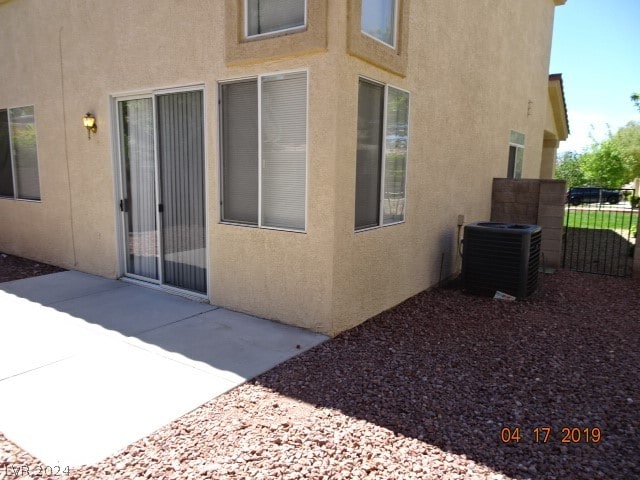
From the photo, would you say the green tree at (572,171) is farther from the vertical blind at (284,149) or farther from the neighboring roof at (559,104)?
the vertical blind at (284,149)

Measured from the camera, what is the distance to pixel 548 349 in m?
4.67

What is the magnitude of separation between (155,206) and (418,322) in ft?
12.7

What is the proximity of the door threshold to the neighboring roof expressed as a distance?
482 inches

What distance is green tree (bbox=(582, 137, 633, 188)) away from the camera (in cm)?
4044

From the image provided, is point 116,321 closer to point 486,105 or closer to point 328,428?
point 328,428

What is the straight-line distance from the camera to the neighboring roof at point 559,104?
43.4 feet

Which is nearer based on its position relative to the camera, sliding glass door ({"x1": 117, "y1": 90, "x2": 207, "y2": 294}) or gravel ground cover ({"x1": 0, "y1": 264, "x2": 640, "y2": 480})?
gravel ground cover ({"x1": 0, "y1": 264, "x2": 640, "y2": 480})

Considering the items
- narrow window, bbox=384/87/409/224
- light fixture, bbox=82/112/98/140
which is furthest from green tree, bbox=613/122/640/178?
light fixture, bbox=82/112/98/140

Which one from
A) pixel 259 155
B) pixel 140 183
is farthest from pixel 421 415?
pixel 140 183

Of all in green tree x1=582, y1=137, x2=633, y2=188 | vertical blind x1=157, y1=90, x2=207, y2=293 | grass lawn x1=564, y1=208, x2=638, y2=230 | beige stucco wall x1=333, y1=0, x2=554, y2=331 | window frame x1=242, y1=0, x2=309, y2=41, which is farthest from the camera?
green tree x1=582, y1=137, x2=633, y2=188

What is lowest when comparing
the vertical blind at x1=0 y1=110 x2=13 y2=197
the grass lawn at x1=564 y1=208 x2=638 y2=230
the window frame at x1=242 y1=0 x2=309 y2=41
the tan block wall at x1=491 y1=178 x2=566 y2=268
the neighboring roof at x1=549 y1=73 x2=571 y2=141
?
the grass lawn at x1=564 y1=208 x2=638 y2=230

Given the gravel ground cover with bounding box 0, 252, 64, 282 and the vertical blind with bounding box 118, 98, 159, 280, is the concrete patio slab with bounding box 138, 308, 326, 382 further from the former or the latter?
the gravel ground cover with bounding box 0, 252, 64, 282

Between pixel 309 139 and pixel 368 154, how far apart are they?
879mm
